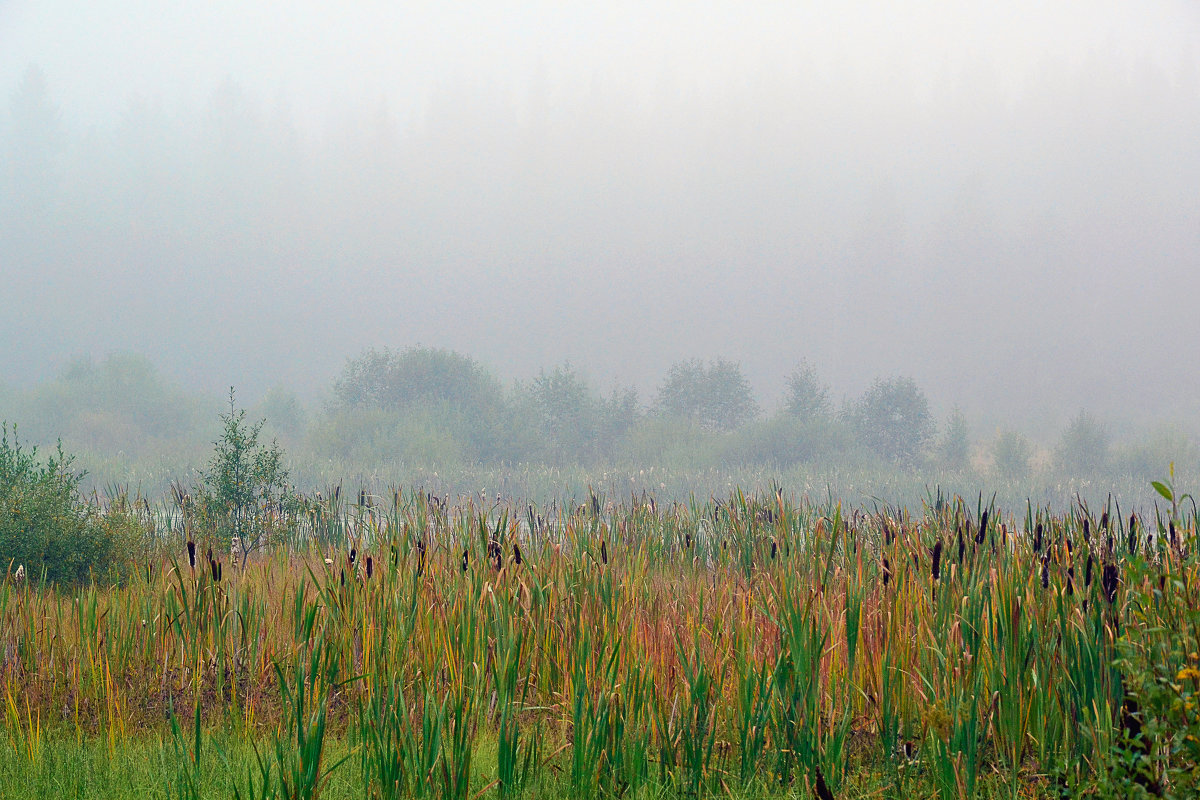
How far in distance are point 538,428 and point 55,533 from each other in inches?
1132

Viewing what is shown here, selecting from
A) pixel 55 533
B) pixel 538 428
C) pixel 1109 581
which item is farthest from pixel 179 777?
pixel 538 428

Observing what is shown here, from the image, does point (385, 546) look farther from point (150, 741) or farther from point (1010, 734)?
point (1010, 734)

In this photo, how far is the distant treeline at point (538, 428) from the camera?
1194 inches

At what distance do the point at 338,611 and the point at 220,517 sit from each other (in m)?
6.00

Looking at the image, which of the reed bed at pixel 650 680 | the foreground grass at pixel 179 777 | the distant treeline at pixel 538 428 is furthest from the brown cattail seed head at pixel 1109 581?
the distant treeline at pixel 538 428

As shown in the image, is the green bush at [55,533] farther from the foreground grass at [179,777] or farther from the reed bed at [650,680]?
the foreground grass at [179,777]

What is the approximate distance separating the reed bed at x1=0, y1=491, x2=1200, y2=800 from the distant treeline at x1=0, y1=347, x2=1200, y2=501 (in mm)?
20016

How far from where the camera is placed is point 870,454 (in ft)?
113

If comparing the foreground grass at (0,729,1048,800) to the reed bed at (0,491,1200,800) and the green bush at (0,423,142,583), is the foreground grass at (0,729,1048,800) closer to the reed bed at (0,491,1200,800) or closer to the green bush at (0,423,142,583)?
the reed bed at (0,491,1200,800)

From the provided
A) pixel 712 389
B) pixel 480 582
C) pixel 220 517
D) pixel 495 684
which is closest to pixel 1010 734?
pixel 495 684

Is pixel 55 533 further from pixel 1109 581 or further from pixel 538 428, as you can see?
pixel 538 428

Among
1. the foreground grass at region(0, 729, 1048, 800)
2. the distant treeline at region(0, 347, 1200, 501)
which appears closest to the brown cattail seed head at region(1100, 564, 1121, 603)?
the foreground grass at region(0, 729, 1048, 800)

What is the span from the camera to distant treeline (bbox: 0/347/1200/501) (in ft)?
99.5

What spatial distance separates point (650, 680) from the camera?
12.1 feet
